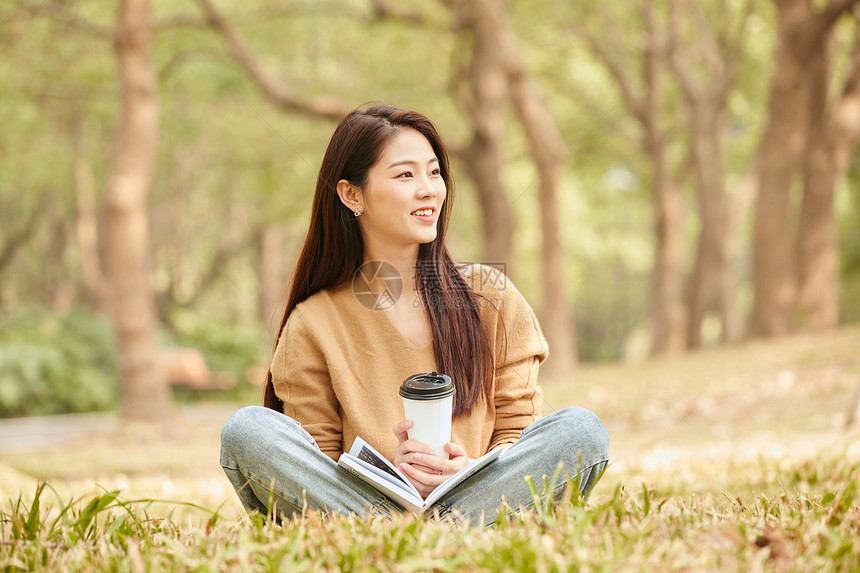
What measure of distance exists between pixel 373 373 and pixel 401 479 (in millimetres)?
489

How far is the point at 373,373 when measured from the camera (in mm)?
2889

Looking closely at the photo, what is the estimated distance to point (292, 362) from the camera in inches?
114

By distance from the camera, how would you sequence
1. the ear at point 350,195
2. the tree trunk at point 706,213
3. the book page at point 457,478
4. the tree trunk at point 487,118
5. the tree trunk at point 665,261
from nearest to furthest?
the book page at point 457,478 < the ear at point 350,195 < the tree trunk at point 487,118 < the tree trunk at point 706,213 < the tree trunk at point 665,261

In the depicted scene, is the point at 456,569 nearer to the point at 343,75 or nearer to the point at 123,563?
the point at 123,563

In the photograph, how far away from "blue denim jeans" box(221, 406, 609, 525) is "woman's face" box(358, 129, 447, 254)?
2.78 feet

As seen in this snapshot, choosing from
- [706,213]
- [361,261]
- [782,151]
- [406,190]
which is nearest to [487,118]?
[782,151]

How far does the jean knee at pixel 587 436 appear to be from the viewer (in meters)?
2.43

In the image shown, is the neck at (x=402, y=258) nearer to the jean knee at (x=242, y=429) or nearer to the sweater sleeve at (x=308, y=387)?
the sweater sleeve at (x=308, y=387)

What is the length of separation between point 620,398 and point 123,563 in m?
7.37

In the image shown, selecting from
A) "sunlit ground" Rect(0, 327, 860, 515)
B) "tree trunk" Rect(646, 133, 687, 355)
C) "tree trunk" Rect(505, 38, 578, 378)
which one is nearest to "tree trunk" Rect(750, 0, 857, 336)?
"sunlit ground" Rect(0, 327, 860, 515)

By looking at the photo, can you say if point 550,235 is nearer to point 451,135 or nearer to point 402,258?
point 451,135

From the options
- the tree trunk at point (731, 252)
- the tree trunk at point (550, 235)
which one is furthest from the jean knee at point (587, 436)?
the tree trunk at point (731, 252)

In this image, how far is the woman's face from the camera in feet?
9.73
